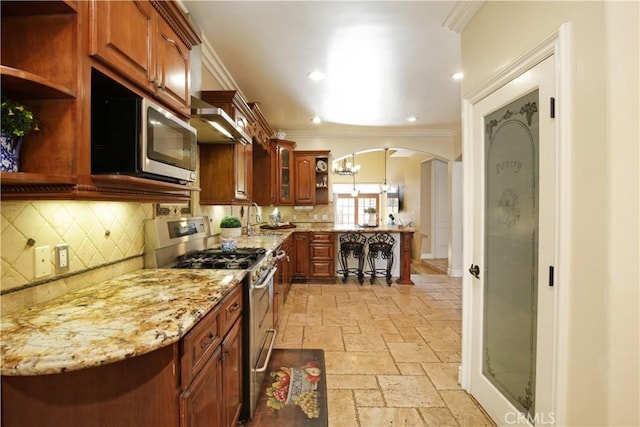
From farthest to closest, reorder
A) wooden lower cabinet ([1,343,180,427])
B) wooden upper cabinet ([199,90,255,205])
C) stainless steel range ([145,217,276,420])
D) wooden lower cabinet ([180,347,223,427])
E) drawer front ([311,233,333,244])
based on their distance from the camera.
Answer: drawer front ([311,233,333,244])
wooden upper cabinet ([199,90,255,205])
stainless steel range ([145,217,276,420])
wooden lower cabinet ([180,347,223,427])
wooden lower cabinet ([1,343,180,427])

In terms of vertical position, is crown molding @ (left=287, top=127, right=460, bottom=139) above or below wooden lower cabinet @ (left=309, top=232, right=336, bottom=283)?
above

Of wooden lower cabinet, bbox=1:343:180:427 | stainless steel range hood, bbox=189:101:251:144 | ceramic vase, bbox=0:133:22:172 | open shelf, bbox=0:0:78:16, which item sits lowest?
wooden lower cabinet, bbox=1:343:180:427

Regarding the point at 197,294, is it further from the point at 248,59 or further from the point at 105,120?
the point at 248,59

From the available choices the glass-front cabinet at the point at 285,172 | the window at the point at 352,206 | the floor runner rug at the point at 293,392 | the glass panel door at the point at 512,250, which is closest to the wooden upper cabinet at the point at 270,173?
the glass-front cabinet at the point at 285,172

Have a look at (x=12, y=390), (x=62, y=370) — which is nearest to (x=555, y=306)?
(x=62, y=370)

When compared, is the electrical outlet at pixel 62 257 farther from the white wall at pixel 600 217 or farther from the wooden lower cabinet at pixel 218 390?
the white wall at pixel 600 217

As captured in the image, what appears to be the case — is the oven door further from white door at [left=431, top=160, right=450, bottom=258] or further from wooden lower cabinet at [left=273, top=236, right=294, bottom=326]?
white door at [left=431, top=160, right=450, bottom=258]

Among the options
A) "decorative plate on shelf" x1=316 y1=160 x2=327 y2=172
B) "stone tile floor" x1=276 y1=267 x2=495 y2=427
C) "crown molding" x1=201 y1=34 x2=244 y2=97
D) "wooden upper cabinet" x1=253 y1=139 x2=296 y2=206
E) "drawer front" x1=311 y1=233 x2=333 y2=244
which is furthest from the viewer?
"decorative plate on shelf" x1=316 y1=160 x2=327 y2=172

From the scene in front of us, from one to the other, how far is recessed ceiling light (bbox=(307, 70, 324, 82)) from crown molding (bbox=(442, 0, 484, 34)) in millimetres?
1336

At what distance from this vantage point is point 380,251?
526cm

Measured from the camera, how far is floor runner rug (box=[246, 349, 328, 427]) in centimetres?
185

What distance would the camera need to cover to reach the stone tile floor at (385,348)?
1.92 m

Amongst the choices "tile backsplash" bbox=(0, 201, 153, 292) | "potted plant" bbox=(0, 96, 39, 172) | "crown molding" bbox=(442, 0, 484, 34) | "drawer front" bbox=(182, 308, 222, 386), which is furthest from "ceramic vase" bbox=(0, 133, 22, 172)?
"crown molding" bbox=(442, 0, 484, 34)

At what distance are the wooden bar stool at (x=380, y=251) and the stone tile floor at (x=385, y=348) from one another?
0.47 metres
